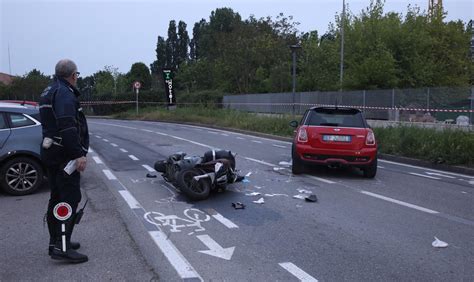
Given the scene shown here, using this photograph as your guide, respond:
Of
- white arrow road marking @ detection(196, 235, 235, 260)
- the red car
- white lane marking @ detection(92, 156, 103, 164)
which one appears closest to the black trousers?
white arrow road marking @ detection(196, 235, 235, 260)

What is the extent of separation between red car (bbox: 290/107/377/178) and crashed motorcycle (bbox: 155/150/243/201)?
2.09m

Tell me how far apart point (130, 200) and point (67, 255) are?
3.03 meters

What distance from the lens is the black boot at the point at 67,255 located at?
4.95m

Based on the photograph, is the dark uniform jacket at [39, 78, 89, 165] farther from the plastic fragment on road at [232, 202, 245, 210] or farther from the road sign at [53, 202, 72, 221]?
the plastic fragment on road at [232, 202, 245, 210]

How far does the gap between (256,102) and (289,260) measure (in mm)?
39532

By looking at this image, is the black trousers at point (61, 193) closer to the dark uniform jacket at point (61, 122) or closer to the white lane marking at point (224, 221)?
the dark uniform jacket at point (61, 122)

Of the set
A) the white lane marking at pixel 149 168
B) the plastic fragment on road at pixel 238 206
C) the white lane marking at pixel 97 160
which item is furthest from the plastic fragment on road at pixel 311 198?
the white lane marking at pixel 97 160

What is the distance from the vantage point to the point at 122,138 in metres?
20.1

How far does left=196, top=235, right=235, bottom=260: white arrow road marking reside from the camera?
525cm

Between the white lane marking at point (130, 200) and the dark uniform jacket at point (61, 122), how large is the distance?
267 centimetres

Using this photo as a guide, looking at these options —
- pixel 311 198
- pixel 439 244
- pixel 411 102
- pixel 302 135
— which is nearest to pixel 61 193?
pixel 439 244

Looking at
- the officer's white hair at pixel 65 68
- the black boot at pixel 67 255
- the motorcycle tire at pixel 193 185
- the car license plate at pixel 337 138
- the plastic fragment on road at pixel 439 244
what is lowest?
the plastic fragment on road at pixel 439 244

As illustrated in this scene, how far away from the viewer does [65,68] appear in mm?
4973

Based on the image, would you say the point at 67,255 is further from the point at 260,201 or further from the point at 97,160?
the point at 97,160
